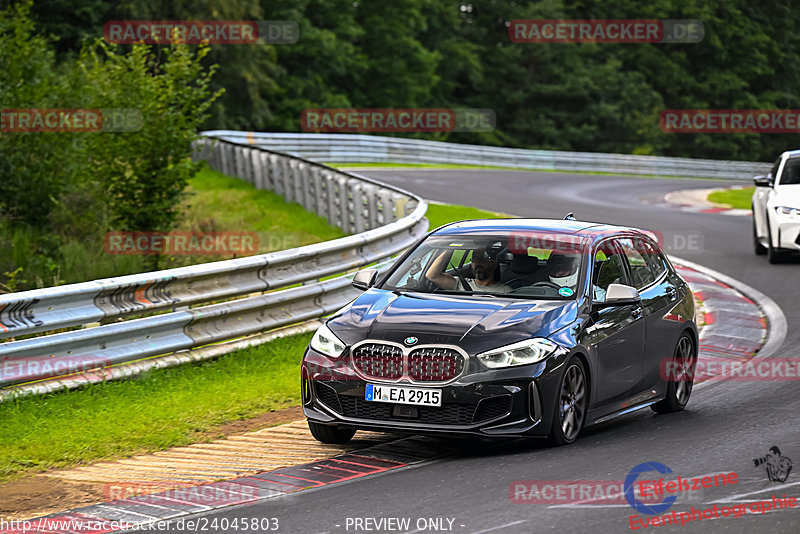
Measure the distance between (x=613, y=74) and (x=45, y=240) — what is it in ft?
176

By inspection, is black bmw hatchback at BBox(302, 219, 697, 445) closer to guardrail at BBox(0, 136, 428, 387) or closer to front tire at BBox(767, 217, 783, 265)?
guardrail at BBox(0, 136, 428, 387)

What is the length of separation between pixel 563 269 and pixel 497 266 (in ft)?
1.53

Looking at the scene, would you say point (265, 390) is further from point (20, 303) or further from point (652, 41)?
point (652, 41)

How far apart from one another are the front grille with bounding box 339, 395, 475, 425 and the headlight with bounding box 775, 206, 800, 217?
1158 centimetres

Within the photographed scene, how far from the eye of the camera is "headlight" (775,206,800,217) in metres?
17.7

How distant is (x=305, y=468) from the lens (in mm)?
7512

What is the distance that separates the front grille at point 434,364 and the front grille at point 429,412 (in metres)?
0.18

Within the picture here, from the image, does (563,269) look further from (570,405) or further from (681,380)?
(681,380)

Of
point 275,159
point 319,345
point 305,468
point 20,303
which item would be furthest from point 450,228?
point 275,159

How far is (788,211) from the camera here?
1775 cm

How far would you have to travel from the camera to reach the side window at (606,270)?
8.70m
